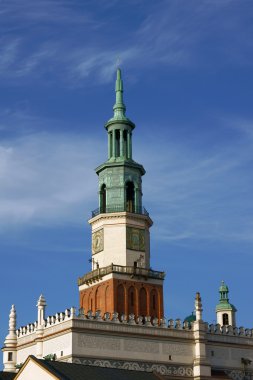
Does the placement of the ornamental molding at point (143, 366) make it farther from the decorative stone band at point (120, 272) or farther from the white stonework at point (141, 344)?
the decorative stone band at point (120, 272)

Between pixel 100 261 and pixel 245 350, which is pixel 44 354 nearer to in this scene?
pixel 100 261

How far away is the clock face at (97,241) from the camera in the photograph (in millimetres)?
90625

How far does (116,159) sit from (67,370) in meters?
31.7

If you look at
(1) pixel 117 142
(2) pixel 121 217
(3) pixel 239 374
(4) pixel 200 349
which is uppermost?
(1) pixel 117 142

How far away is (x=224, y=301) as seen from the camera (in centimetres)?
11469

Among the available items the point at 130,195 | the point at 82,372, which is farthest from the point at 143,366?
the point at 130,195

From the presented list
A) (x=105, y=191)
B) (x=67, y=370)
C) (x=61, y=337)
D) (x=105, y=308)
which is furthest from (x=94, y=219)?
(x=67, y=370)

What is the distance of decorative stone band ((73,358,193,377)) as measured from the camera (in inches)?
3063

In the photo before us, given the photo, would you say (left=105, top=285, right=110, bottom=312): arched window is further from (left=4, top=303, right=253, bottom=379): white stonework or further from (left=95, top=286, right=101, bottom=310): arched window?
(left=4, top=303, right=253, bottom=379): white stonework

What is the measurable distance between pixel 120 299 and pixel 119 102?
22.8m

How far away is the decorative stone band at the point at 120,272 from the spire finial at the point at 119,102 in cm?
1742

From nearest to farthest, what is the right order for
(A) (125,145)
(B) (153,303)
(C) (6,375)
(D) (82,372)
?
(D) (82,372)
(C) (6,375)
(B) (153,303)
(A) (125,145)

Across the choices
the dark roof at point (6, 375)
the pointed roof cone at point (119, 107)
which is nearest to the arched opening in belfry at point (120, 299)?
the dark roof at point (6, 375)

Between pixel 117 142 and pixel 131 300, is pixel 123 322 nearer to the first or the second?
pixel 131 300
